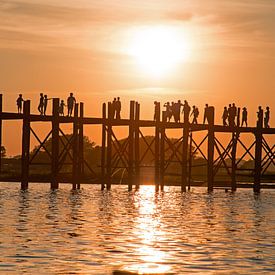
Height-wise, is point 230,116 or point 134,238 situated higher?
point 230,116

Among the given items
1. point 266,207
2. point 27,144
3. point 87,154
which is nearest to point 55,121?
point 27,144

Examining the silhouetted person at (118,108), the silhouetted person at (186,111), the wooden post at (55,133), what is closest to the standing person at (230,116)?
the silhouetted person at (186,111)

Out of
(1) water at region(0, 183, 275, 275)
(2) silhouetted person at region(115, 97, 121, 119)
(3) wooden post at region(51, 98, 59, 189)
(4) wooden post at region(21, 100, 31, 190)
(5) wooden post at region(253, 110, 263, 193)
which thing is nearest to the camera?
(1) water at region(0, 183, 275, 275)

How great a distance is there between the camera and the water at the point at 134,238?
21062mm

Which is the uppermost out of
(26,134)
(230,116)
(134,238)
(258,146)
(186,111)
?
(186,111)

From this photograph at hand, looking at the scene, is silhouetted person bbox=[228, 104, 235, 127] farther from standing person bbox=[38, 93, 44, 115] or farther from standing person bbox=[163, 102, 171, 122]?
standing person bbox=[38, 93, 44, 115]

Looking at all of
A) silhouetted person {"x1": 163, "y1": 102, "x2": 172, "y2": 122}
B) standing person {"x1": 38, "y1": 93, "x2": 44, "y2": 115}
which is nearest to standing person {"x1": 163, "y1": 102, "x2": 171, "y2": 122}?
silhouetted person {"x1": 163, "y1": 102, "x2": 172, "y2": 122}

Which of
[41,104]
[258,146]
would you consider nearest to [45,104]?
[41,104]

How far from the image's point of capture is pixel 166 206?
147ft

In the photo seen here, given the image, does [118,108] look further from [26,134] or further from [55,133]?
[26,134]

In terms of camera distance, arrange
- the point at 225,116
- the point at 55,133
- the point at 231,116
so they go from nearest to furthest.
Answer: the point at 55,133 → the point at 231,116 → the point at 225,116

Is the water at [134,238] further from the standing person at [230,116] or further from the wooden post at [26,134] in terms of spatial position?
the standing person at [230,116]

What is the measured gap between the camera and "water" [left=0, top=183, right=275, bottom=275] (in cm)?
2106

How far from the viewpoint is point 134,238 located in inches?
1064
